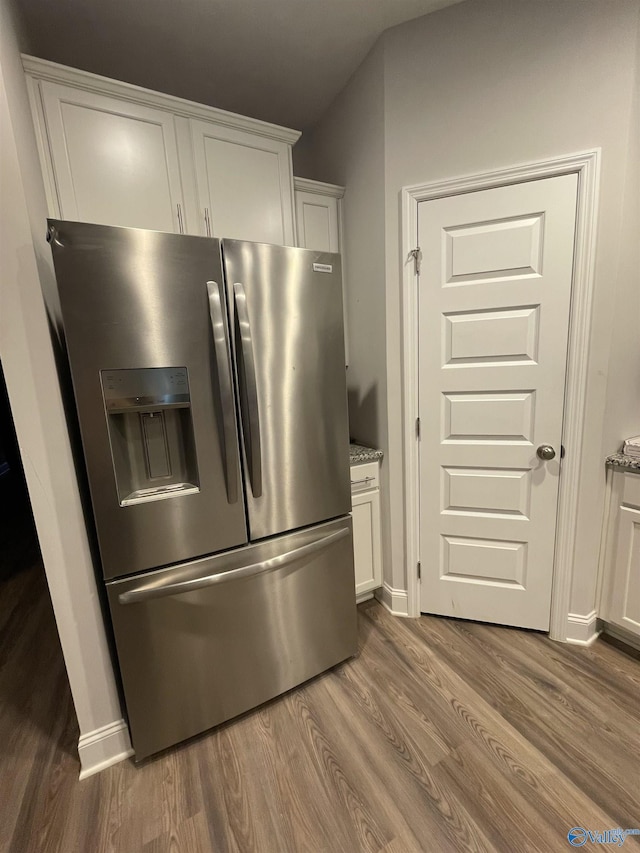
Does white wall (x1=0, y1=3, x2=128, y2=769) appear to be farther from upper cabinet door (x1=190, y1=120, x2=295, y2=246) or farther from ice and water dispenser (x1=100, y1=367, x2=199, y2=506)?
upper cabinet door (x1=190, y1=120, x2=295, y2=246)

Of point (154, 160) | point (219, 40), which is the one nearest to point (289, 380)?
point (154, 160)

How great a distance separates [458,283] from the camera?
175 centimetres

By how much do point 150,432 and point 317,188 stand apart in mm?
1679

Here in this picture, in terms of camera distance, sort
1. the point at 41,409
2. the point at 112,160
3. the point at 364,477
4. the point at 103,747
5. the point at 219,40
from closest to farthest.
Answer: the point at 41,409 < the point at 103,747 < the point at 112,160 < the point at 219,40 < the point at 364,477

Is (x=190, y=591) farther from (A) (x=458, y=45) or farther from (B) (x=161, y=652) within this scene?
(A) (x=458, y=45)

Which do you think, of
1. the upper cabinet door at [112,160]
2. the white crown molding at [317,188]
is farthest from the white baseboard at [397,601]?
the white crown molding at [317,188]

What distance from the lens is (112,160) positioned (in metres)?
1.54

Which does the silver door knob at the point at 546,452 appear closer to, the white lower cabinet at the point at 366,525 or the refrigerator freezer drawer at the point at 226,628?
the white lower cabinet at the point at 366,525

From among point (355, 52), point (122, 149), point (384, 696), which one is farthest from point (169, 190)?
point (384, 696)

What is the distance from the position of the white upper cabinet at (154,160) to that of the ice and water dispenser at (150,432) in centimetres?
85

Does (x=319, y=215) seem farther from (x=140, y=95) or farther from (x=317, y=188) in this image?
(x=140, y=95)

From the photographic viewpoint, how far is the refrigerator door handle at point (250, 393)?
129 cm

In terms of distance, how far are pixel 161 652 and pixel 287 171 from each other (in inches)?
88.1

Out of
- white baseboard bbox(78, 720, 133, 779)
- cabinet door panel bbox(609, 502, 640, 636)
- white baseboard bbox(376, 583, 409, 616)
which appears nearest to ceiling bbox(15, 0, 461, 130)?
cabinet door panel bbox(609, 502, 640, 636)
